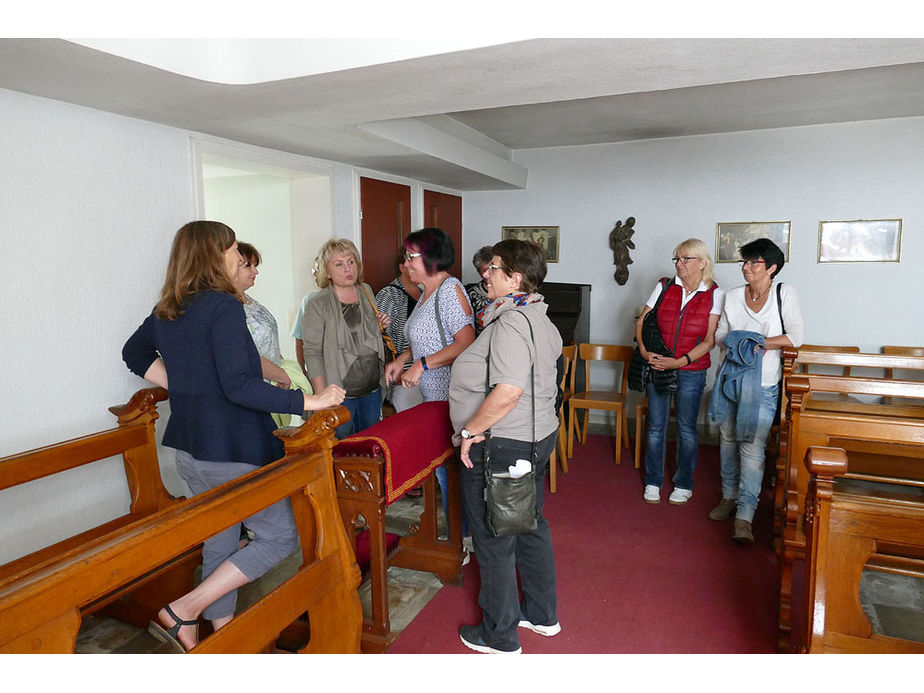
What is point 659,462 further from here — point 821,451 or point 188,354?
point 188,354

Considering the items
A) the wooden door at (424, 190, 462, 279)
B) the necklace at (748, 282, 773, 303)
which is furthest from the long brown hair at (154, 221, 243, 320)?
the wooden door at (424, 190, 462, 279)

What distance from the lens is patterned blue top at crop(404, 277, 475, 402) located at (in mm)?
2982

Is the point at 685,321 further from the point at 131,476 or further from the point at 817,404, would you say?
the point at 131,476

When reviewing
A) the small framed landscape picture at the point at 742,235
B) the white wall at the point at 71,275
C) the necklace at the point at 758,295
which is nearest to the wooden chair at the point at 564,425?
the necklace at the point at 758,295

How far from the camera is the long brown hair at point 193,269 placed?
6.95ft

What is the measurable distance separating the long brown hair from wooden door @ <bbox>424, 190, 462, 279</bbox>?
144 inches

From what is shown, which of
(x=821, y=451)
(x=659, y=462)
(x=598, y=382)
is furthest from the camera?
(x=598, y=382)

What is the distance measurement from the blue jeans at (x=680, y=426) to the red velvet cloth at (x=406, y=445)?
1796 millimetres

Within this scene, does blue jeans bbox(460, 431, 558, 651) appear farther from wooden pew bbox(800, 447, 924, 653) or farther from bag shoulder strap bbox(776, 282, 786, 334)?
bag shoulder strap bbox(776, 282, 786, 334)

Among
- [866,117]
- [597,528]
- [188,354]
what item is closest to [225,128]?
[188,354]

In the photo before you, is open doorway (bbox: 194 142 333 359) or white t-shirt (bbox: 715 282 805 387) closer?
white t-shirt (bbox: 715 282 805 387)

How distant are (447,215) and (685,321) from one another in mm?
3186

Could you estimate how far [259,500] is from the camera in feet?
5.55

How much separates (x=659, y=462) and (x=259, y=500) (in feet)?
10.4
